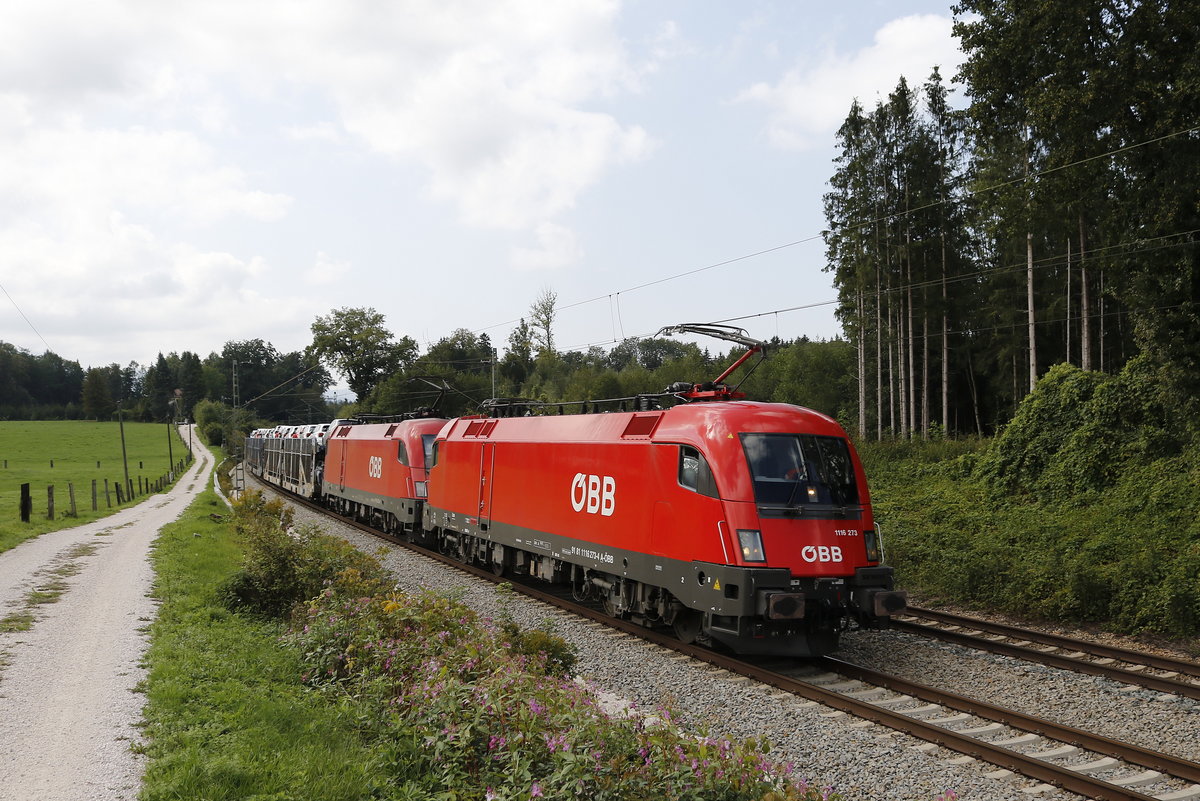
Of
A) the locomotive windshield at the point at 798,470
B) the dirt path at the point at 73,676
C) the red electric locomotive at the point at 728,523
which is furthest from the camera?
the locomotive windshield at the point at 798,470

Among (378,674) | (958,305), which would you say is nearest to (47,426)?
(958,305)

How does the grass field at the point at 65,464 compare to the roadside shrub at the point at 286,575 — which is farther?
the grass field at the point at 65,464

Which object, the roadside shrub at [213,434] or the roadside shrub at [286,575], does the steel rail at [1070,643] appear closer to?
the roadside shrub at [286,575]

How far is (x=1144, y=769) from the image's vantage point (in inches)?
293

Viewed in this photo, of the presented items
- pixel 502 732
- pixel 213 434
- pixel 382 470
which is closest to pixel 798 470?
pixel 502 732

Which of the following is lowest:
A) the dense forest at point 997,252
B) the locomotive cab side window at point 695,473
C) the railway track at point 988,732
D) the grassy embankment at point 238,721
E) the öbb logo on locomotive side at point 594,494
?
the railway track at point 988,732

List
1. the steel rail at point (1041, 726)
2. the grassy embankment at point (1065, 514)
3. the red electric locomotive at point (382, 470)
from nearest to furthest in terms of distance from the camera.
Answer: the steel rail at point (1041, 726)
the grassy embankment at point (1065, 514)
the red electric locomotive at point (382, 470)

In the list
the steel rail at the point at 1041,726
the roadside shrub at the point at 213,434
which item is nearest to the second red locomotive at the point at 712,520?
the steel rail at the point at 1041,726

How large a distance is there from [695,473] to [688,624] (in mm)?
2436

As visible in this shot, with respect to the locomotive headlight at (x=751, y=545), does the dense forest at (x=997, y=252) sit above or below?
above

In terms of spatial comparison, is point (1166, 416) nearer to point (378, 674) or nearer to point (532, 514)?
point (532, 514)

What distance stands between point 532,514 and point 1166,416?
615 inches

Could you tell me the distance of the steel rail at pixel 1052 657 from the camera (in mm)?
9719

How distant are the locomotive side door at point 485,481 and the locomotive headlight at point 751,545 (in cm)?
876
